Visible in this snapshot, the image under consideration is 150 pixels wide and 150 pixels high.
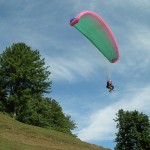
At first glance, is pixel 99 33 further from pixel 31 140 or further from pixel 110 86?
pixel 31 140

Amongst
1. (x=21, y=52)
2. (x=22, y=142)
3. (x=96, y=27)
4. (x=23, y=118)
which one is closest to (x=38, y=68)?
(x=21, y=52)

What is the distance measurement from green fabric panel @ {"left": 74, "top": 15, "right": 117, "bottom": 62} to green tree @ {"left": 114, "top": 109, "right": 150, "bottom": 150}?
131 feet

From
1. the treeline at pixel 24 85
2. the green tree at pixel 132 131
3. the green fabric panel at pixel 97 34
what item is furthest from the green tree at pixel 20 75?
the green fabric panel at pixel 97 34

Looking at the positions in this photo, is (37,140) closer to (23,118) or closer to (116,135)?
(23,118)

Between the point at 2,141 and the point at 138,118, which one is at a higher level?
the point at 138,118

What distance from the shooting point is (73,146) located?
140 feet

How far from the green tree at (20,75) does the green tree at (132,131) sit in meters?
14.1

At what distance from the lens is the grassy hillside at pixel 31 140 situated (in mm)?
36828

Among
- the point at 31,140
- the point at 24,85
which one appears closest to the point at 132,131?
the point at 24,85

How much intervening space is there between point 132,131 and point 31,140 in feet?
93.1

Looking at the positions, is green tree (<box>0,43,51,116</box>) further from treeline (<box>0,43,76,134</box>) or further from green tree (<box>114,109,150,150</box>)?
green tree (<box>114,109,150,150</box>)

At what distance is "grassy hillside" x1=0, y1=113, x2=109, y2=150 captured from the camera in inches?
1450

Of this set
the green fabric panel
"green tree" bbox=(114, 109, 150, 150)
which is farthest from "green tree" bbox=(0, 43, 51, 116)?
the green fabric panel

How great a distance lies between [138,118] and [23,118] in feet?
64.1
